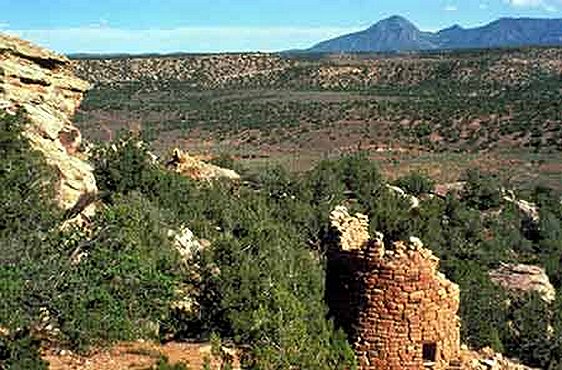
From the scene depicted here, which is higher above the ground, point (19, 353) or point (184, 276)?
point (19, 353)

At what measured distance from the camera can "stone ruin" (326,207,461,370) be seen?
1309 cm

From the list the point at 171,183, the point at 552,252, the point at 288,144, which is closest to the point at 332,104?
the point at 288,144

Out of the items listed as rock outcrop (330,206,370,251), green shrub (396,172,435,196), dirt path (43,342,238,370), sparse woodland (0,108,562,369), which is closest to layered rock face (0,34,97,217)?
sparse woodland (0,108,562,369)

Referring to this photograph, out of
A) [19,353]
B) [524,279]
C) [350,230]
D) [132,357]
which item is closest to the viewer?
[19,353]

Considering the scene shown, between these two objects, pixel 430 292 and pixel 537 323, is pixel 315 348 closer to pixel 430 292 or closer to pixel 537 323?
pixel 430 292

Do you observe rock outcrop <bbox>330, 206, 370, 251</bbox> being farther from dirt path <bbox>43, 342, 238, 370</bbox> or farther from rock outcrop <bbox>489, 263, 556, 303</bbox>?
rock outcrop <bbox>489, 263, 556, 303</bbox>

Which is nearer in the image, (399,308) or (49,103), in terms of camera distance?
(399,308)

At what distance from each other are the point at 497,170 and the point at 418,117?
21888mm

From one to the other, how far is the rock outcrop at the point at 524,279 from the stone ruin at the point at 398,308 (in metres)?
12.8

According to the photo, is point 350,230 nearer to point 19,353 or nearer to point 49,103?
point 19,353

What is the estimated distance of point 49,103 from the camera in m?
22.7

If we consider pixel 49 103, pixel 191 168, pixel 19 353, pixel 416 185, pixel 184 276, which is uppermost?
pixel 49 103

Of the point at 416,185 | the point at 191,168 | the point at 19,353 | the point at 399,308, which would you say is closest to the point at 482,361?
the point at 399,308

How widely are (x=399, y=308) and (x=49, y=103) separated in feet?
41.6
